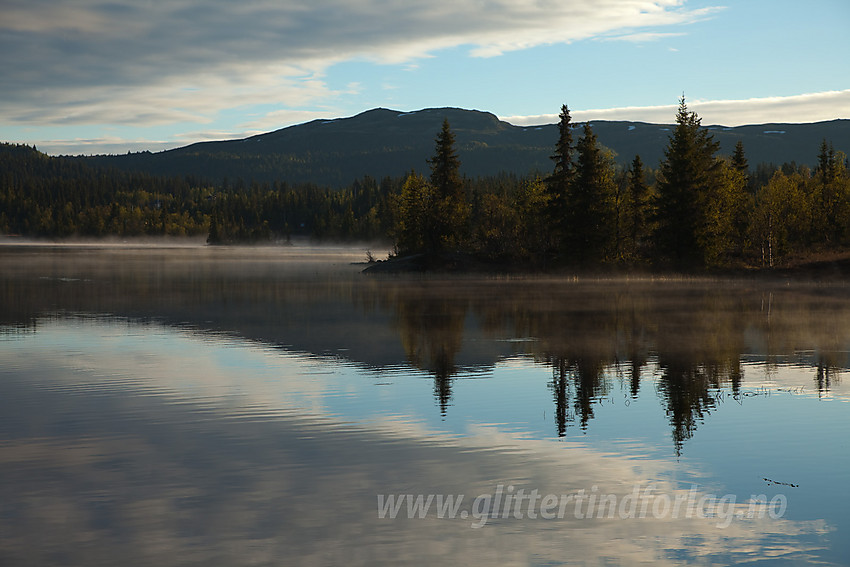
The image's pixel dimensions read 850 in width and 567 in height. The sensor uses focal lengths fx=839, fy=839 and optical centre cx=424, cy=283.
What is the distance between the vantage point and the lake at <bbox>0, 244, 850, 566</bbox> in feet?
33.8

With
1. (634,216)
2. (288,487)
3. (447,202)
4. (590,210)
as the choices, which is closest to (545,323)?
(288,487)

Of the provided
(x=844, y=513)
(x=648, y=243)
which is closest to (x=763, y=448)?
(x=844, y=513)

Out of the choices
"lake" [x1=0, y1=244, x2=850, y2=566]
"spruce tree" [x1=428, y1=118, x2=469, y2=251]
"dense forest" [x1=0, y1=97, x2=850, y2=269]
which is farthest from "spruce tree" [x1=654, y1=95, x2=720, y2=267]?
"lake" [x1=0, y1=244, x2=850, y2=566]

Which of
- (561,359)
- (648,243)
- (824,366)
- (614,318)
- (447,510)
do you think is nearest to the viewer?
(447,510)

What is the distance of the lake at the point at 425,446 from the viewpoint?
10.3m

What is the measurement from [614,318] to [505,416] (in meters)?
22.9

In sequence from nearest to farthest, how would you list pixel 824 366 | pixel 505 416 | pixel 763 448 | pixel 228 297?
pixel 763 448, pixel 505 416, pixel 824 366, pixel 228 297

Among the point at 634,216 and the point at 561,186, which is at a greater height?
the point at 561,186

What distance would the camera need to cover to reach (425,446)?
1485 centimetres

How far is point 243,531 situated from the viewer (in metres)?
10.6

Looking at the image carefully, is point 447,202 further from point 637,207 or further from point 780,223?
point 780,223

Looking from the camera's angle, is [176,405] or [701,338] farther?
[701,338]

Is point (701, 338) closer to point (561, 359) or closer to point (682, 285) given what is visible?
point (561, 359)

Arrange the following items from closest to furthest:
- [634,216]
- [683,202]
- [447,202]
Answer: [683,202] → [634,216] → [447,202]
